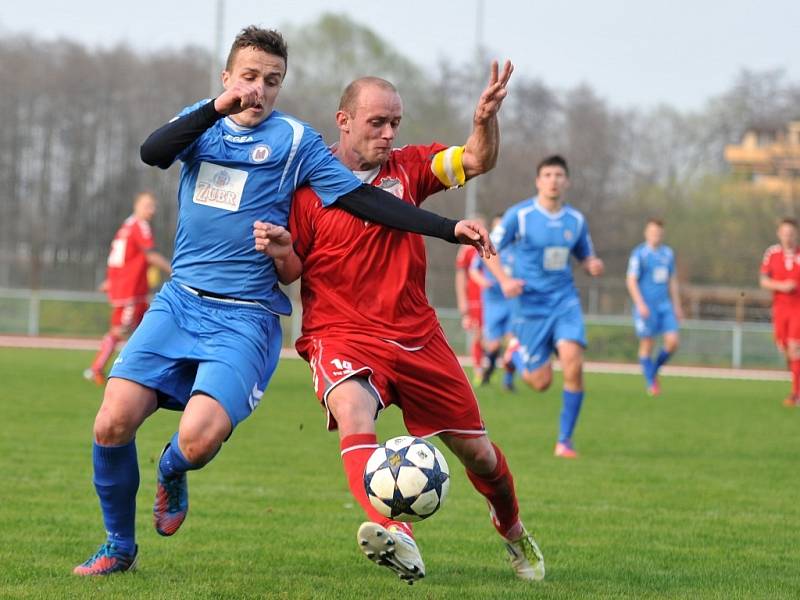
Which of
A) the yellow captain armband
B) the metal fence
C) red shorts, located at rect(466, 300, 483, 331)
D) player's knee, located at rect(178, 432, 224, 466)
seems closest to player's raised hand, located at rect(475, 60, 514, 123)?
the yellow captain armband

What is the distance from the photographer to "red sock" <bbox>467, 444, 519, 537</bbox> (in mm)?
5379

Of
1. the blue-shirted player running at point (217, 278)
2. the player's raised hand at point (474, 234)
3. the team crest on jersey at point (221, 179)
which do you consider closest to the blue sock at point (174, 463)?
the blue-shirted player running at point (217, 278)

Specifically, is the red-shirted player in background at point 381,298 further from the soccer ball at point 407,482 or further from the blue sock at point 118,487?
the blue sock at point 118,487

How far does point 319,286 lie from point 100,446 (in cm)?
112

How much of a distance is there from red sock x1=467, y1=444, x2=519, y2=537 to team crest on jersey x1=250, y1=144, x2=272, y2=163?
158 centimetres

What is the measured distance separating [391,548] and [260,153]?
1.81 m

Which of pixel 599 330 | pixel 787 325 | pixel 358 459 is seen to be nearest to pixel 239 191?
pixel 358 459

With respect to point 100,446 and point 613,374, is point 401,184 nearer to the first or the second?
point 100,446

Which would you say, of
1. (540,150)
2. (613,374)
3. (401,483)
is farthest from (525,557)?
(540,150)

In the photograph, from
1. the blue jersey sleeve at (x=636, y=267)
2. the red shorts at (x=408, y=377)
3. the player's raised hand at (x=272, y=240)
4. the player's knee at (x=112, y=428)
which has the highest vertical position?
the player's raised hand at (x=272, y=240)

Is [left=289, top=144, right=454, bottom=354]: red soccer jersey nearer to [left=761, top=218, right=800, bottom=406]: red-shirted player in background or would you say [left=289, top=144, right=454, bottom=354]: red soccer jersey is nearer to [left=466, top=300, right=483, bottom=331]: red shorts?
[left=761, top=218, right=800, bottom=406]: red-shirted player in background

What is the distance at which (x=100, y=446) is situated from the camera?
16.7ft

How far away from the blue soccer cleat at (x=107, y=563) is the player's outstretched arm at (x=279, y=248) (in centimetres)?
136

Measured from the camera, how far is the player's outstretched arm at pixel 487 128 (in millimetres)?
5102
